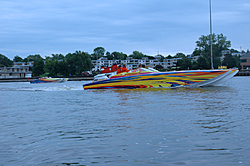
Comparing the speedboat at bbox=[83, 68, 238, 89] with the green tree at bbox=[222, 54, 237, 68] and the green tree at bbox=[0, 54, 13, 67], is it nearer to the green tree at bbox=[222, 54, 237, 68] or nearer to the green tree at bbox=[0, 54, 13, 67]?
the green tree at bbox=[222, 54, 237, 68]

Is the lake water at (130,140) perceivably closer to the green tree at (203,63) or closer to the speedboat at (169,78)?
the speedboat at (169,78)

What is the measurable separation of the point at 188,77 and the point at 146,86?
3.19 m

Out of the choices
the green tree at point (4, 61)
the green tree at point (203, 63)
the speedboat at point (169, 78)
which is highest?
the green tree at point (4, 61)

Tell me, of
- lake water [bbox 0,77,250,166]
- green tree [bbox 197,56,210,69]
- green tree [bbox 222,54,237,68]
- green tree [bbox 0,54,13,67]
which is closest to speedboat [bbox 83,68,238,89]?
lake water [bbox 0,77,250,166]

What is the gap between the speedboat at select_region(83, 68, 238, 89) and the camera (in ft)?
70.3

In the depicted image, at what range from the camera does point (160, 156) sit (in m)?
4.73

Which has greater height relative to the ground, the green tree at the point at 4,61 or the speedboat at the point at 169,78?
the green tree at the point at 4,61

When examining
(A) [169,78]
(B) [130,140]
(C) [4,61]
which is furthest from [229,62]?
(C) [4,61]

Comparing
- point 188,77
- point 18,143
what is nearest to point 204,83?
point 188,77

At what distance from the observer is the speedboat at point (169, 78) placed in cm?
2144

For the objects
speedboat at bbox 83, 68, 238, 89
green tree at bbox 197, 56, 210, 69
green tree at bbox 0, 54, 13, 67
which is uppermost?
green tree at bbox 0, 54, 13, 67

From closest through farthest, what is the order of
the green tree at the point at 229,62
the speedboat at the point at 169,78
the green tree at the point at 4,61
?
the speedboat at the point at 169,78 → the green tree at the point at 229,62 → the green tree at the point at 4,61

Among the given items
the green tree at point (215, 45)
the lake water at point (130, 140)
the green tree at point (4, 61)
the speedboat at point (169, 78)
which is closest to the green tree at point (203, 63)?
the green tree at point (215, 45)

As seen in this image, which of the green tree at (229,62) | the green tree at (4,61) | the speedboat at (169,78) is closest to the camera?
the speedboat at (169,78)
